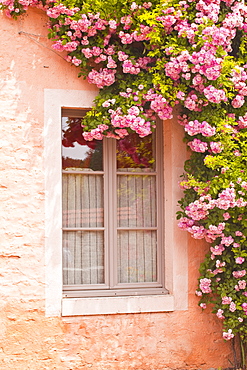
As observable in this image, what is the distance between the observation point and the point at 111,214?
4715mm

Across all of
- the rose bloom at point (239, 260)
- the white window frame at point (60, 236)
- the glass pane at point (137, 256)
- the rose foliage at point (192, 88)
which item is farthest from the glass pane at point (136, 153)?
the rose bloom at point (239, 260)

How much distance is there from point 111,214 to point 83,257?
0.49m

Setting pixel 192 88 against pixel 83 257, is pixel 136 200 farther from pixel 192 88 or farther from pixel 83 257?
pixel 192 88

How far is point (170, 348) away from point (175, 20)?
294 centimetres

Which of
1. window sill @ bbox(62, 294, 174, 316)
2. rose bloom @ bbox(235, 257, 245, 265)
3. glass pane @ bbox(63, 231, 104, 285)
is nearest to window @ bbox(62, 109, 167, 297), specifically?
glass pane @ bbox(63, 231, 104, 285)

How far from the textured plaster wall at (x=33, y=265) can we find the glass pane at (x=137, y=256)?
39 centimetres

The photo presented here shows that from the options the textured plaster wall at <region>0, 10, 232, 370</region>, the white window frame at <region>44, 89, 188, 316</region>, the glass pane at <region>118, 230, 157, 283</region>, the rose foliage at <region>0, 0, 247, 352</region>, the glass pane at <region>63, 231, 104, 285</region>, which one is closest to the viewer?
the rose foliage at <region>0, 0, 247, 352</region>

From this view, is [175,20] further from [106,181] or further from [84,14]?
[106,181]

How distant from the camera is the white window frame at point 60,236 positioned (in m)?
4.39

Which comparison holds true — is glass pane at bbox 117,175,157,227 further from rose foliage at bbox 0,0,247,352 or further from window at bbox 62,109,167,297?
rose foliage at bbox 0,0,247,352

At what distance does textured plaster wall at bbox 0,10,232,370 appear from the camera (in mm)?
4281

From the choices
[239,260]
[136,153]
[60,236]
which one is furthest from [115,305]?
[136,153]

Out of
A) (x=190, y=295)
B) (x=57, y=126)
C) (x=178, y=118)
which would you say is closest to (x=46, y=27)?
(x=57, y=126)

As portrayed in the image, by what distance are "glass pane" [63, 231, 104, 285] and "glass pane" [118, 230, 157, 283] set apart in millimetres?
196
